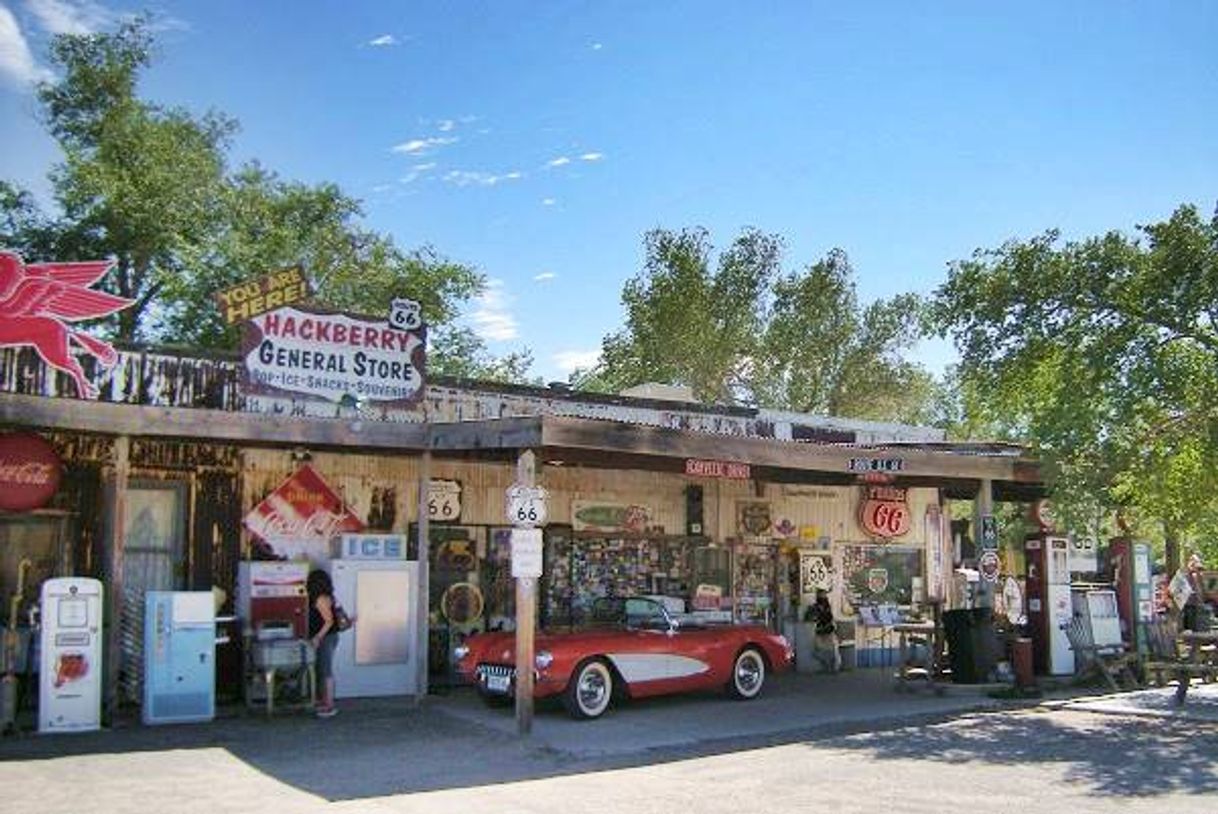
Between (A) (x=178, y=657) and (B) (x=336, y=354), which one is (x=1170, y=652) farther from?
(A) (x=178, y=657)

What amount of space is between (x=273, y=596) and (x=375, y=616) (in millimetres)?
1244

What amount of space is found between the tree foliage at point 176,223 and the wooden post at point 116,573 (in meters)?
16.3

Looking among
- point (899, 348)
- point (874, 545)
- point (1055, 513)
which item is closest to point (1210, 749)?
point (1055, 513)

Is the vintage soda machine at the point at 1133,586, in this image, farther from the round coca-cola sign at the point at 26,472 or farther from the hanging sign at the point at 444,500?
the round coca-cola sign at the point at 26,472

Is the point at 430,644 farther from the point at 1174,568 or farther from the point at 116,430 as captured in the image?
the point at 1174,568

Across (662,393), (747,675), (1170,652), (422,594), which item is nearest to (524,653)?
(422,594)

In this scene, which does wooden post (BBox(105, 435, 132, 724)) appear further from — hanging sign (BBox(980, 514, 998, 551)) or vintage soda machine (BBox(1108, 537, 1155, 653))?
vintage soda machine (BBox(1108, 537, 1155, 653))

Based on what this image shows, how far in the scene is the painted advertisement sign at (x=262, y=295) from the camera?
14.1 m

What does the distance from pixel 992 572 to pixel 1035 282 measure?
159 inches

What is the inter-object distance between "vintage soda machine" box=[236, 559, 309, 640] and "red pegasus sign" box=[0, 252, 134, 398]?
3210 millimetres

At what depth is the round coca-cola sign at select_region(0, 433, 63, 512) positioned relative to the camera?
13266mm

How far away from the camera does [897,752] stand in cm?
1164

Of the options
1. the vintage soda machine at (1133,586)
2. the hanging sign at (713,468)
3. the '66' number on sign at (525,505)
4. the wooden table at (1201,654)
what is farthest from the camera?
the vintage soda machine at (1133,586)

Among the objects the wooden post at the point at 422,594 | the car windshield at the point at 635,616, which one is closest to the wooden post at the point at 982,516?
the car windshield at the point at 635,616
